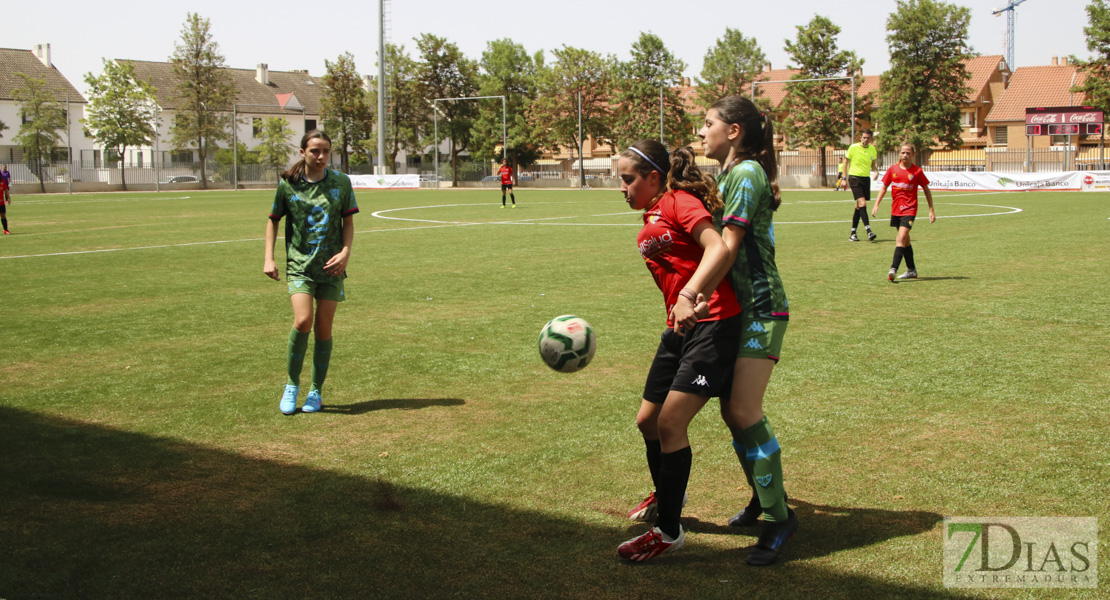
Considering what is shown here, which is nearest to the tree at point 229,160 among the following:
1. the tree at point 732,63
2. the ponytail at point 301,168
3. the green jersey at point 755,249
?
the tree at point 732,63

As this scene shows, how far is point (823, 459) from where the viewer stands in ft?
18.3

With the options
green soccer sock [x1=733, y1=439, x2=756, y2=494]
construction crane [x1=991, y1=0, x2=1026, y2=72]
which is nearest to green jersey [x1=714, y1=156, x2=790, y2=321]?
green soccer sock [x1=733, y1=439, x2=756, y2=494]

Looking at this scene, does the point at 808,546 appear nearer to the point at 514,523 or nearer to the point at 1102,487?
the point at 514,523

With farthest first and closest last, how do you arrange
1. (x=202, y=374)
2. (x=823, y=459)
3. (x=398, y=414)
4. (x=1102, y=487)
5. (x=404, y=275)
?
(x=404, y=275), (x=202, y=374), (x=398, y=414), (x=823, y=459), (x=1102, y=487)

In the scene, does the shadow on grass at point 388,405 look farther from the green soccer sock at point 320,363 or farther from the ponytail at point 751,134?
the ponytail at point 751,134

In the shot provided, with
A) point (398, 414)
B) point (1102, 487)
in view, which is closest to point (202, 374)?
point (398, 414)

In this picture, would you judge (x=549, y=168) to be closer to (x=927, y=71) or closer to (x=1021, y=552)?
(x=927, y=71)

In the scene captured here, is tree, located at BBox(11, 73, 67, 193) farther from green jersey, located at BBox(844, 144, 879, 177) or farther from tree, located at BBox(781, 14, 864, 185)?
green jersey, located at BBox(844, 144, 879, 177)

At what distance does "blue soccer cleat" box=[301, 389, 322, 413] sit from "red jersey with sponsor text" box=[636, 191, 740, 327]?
346 centimetres

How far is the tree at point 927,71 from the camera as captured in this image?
65.4 m

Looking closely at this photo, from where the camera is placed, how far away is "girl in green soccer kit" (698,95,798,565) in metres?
4.13

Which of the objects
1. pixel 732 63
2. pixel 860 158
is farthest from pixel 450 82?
pixel 860 158

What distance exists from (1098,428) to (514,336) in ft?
17.4

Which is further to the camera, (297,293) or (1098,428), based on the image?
(297,293)
